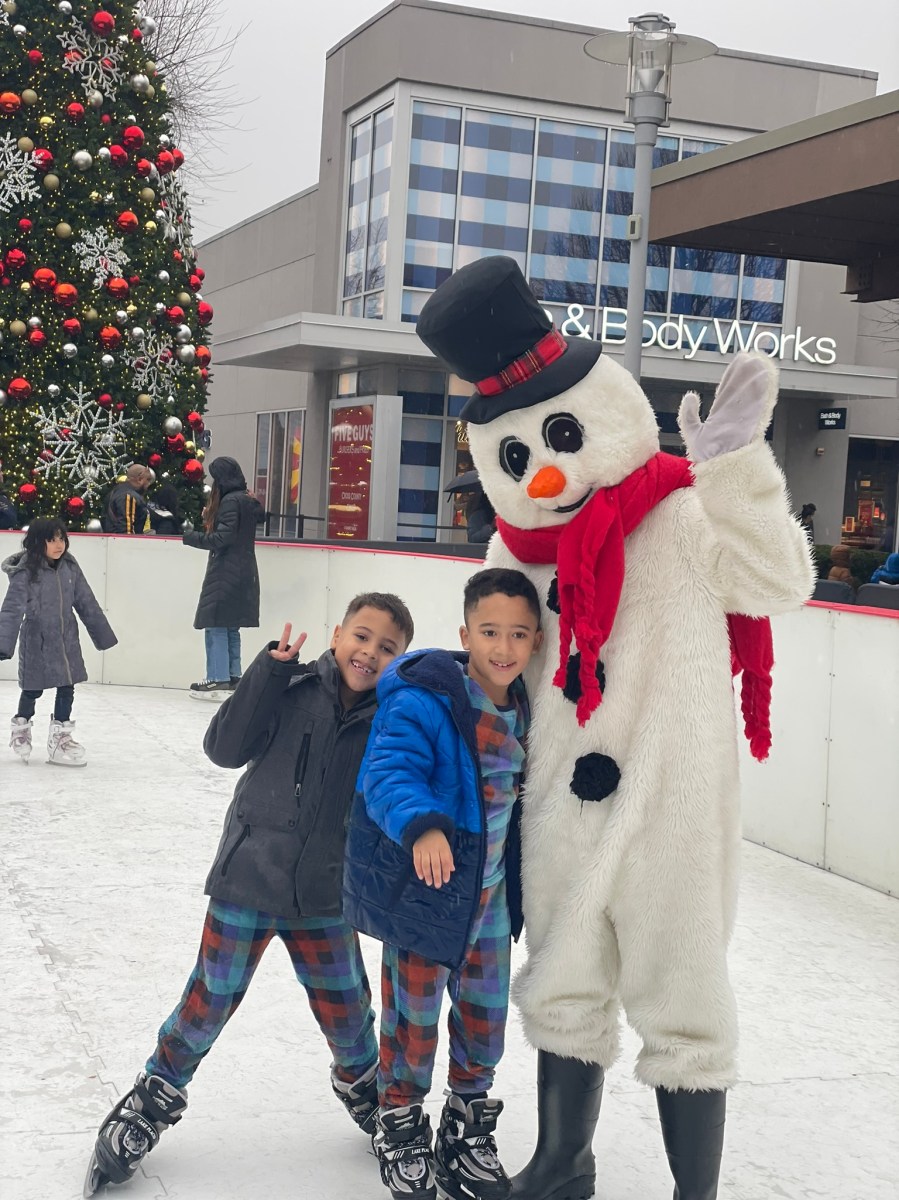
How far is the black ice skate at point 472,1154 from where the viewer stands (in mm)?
2457

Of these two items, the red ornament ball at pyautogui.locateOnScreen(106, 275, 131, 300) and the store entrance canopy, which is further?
the red ornament ball at pyautogui.locateOnScreen(106, 275, 131, 300)

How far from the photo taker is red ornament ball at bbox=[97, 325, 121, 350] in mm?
10539

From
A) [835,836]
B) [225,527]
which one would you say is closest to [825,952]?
[835,836]

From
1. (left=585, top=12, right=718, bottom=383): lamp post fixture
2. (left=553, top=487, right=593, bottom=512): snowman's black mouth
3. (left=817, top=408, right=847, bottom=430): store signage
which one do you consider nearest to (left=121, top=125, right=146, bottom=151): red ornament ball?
(left=585, top=12, right=718, bottom=383): lamp post fixture

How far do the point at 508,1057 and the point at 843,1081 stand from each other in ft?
2.72

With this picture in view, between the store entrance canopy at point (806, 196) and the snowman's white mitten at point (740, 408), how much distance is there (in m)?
5.28

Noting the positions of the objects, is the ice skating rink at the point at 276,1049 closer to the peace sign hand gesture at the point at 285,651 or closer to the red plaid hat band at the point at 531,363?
the peace sign hand gesture at the point at 285,651

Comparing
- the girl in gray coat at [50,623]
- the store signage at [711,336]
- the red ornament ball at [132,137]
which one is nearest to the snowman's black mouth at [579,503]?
the girl in gray coat at [50,623]

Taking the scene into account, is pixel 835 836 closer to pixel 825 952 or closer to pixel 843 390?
pixel 825 952

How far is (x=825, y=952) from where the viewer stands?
14.3ft

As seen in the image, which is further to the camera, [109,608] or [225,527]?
[109,608]

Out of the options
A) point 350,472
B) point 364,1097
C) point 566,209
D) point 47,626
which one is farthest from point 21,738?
point 566,209

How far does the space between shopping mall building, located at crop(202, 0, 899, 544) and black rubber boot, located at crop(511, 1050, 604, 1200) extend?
1643 cm

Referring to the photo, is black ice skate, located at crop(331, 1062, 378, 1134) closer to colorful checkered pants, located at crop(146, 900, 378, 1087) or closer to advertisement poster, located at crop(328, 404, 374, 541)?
colorful checkered pants, located at crop(146, 900, 378, 1087)
